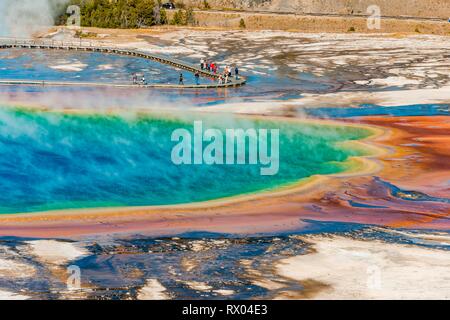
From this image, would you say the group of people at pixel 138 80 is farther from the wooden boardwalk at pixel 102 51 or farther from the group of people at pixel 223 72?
the group of people at pixel 223 72

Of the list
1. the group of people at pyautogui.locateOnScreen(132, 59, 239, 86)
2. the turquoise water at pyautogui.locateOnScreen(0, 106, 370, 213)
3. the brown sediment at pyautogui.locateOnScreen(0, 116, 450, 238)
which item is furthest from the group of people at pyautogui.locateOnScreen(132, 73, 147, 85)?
the brown sediment at pyautogui.locateOnScreen(0, 116, 450, 238)

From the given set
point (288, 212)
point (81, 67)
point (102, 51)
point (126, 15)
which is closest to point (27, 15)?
point (126, 15)

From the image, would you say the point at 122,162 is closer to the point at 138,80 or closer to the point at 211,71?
the point at 138,80

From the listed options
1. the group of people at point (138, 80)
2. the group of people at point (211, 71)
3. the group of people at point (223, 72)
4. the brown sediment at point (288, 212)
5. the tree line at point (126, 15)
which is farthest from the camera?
the tree line at point (126, 15)

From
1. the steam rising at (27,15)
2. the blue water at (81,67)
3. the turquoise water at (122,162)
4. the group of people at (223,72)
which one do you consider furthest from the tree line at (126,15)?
the turquoise water at (122,162)

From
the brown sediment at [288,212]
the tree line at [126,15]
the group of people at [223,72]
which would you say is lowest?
the brown sediment at [288,212]

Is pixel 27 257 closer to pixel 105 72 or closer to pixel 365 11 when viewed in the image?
pixel 105 72
